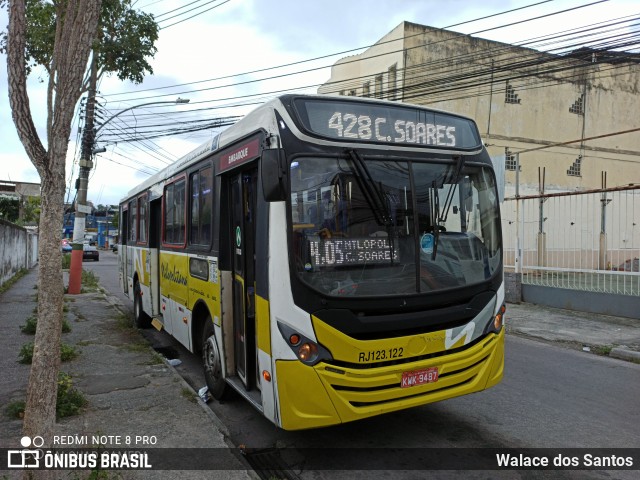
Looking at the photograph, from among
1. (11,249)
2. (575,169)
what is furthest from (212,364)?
(575,169)

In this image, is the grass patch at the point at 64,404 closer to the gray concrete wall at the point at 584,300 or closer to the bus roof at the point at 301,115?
the bus roof at the point at 301,115

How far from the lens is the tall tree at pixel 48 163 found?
9.62 feet

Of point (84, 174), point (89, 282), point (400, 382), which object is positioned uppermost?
point (84, 174)

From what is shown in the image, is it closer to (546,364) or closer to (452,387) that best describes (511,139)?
(546,364)

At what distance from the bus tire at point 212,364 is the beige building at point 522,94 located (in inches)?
607

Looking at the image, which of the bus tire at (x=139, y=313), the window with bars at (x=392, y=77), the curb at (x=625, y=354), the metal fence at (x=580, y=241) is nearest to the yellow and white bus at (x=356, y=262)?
the curb at (x=625, y=354)

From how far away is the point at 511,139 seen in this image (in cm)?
2177

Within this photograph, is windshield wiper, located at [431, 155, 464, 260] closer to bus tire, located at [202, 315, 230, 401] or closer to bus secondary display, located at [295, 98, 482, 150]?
bus secondary display, located at [295, 98, 482, 150]

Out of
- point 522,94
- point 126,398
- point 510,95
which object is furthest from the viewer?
point 522,94

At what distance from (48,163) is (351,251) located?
7.04ft

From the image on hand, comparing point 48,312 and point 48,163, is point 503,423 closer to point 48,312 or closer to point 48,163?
point 48,312

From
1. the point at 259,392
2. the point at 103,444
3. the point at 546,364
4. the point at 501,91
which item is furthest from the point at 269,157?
the point at 501,91

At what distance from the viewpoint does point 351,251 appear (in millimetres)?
3701

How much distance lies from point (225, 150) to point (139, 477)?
9.99 ft
